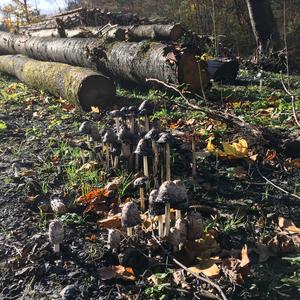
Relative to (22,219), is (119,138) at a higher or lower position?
higher

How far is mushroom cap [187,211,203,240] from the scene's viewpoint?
121 inches

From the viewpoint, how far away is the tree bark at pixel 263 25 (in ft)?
36.7

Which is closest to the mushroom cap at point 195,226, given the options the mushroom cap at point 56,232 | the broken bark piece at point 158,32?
the mushroom cap at point 56,232

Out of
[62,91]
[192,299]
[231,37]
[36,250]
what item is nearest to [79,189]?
[36,250]

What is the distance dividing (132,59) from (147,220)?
5212mm

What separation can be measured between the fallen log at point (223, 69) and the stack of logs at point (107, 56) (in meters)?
1.03

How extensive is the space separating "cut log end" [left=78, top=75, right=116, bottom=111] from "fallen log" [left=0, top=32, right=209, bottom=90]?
842 mm

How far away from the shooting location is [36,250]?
132 inches

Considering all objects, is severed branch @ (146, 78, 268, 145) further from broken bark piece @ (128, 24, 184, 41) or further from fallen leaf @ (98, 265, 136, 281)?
broken bark piece @ (128, 24, 184, 41)

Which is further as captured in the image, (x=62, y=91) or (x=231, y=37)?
(x=231, y=37)

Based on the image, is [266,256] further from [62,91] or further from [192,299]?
[62,91]

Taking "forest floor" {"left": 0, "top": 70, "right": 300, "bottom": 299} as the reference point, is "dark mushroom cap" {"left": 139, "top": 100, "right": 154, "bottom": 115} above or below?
above

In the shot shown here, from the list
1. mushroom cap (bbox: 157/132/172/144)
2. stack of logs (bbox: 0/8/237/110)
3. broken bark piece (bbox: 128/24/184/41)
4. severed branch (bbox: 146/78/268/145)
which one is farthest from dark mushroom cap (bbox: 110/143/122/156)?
broken bark piece (bbox: 128/24/184/41)

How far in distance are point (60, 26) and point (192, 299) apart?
10.8m
